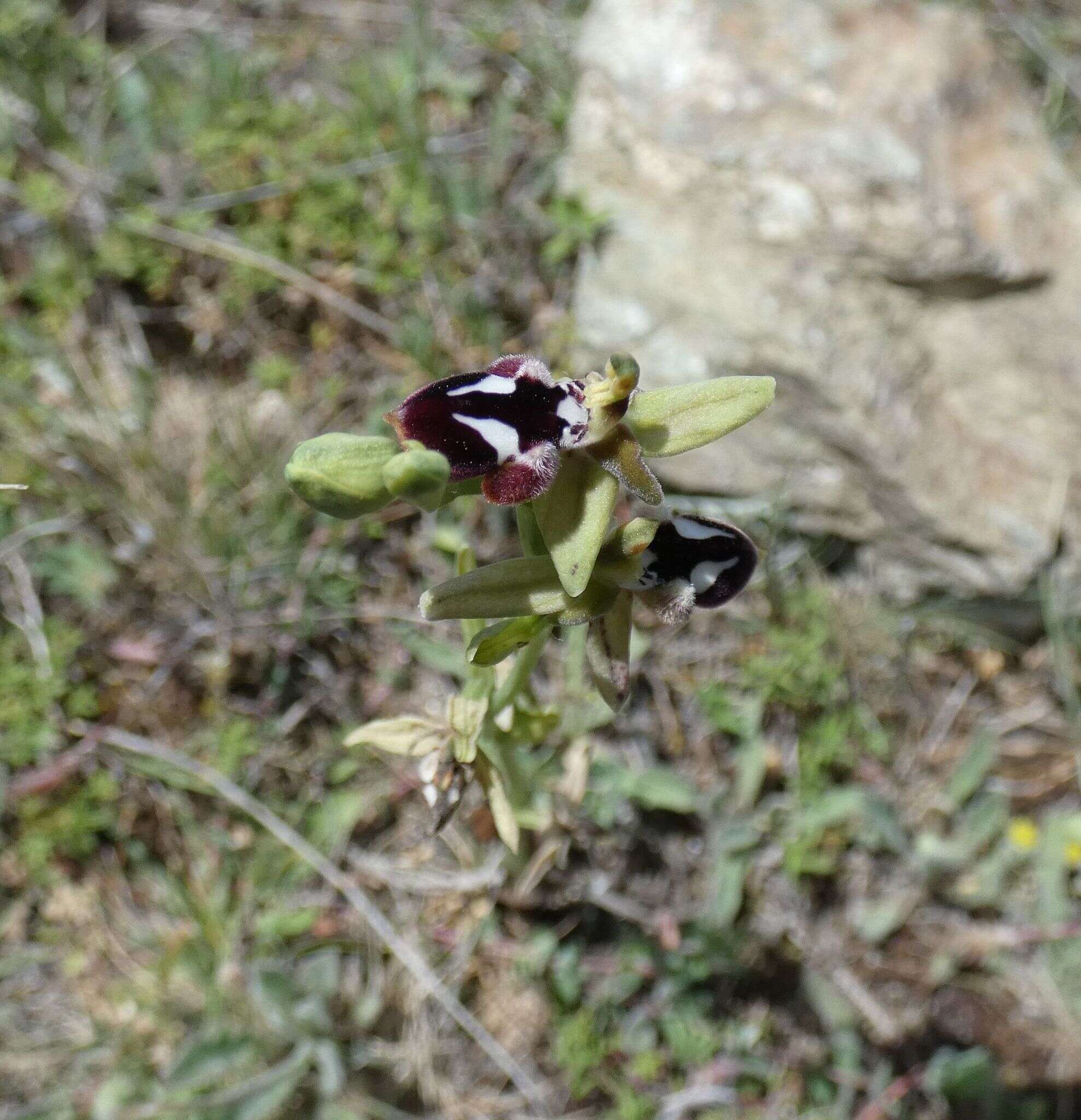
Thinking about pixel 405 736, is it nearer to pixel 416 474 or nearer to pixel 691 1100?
pixel 416 474

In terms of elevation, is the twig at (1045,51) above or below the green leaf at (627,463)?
above

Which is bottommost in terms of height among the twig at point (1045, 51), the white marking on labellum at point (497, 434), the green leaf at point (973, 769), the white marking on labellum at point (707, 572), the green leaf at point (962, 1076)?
the green leaf at point (962, 1076)

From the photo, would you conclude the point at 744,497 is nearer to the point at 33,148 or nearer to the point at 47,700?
the point at 47,700

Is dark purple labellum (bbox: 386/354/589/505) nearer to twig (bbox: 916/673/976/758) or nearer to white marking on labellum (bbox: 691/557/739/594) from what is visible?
white marking on labellum (bbox: 691/557/739/594)

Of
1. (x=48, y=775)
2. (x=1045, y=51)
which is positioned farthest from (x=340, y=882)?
(x=1045, y=51)

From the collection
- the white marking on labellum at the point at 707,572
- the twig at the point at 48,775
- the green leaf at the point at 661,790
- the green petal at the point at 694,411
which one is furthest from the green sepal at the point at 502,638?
the twig at the point at 48,775

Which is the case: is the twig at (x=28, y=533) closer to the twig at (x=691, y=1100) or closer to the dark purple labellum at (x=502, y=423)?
the dark purple labellum at (x=502, y=423)

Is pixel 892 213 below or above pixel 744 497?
above

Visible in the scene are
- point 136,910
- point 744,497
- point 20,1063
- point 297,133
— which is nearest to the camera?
point 20,1063

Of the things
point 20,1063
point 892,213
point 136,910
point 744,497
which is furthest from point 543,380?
point 20,1063
